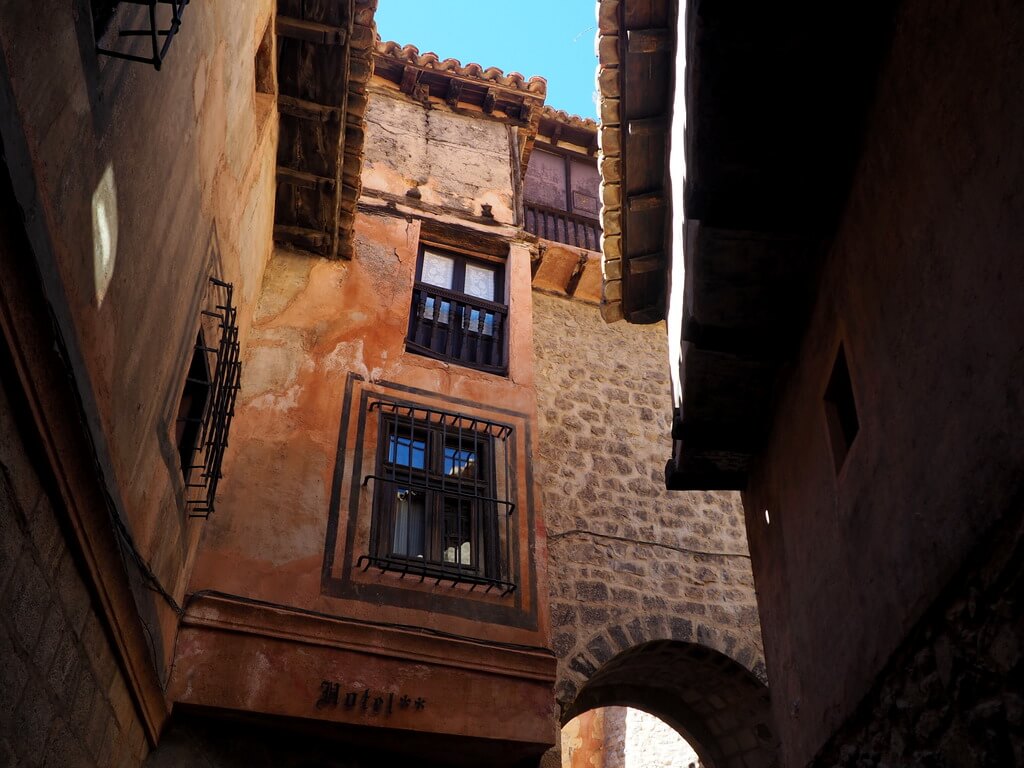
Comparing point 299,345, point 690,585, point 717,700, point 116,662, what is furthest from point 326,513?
point 717,700

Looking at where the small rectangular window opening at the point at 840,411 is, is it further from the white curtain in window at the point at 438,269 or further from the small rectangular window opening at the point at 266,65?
the white curtain in window at the point at 438,269

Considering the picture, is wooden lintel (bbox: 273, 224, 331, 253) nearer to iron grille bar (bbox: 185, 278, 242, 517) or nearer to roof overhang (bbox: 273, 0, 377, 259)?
roof overhang (bbox: 273, 0, 377, 259)

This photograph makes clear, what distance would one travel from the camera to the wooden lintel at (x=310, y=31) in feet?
22.8

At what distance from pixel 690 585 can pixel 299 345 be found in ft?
16.0

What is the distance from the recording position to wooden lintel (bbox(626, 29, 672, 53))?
5.33 meters

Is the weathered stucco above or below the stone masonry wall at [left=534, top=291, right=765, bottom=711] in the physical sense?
above

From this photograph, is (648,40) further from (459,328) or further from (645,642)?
(645,642)

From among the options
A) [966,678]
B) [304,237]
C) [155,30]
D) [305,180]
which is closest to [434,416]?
[304,237]

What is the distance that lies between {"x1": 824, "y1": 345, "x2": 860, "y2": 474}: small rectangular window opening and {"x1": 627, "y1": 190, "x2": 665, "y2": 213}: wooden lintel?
2.05 metres

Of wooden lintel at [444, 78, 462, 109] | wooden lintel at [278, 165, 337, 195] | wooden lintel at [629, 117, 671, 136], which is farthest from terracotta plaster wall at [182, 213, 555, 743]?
wooden lintel at [444, 78, 462, 109]

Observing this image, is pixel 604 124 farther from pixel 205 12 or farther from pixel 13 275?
pixel 13 275

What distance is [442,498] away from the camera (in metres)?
8.09

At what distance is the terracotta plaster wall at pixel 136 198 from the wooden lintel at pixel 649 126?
2.50 meters

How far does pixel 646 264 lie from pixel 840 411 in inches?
89.1
